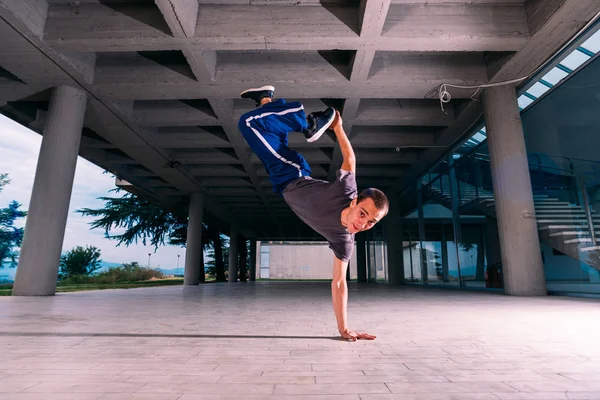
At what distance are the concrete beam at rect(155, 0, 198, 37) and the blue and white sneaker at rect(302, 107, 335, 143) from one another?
384 centimetres

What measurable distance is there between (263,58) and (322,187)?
553 cm

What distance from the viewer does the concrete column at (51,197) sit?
253 inches

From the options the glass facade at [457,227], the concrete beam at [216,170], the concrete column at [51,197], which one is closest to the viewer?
the concrete column at [51,197]

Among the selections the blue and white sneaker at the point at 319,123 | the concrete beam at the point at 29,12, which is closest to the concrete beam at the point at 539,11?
the blue and white sneaker at the point at 319,123

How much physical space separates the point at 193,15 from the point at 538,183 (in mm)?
Answer: 7534

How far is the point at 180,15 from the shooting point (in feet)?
17.5

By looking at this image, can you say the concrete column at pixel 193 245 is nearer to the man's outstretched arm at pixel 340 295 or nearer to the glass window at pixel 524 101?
the glass window at pixel 524 101

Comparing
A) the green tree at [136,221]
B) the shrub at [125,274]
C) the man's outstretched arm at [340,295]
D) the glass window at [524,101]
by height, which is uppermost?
the glass window at [524,101]

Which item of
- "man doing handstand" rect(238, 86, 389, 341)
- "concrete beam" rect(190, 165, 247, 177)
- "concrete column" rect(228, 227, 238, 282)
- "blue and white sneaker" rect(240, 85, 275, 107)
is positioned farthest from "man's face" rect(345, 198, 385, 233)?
"concrete column" rect(228, 227, 238, 282)

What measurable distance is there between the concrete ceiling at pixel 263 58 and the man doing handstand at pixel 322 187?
3393 mm

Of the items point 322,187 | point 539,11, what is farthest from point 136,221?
point 539,11

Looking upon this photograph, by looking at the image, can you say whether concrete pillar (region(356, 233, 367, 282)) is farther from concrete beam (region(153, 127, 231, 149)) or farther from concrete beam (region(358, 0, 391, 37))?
concrete beam (region(358, 0, 391, 37))

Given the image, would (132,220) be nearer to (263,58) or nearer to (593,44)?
(263,58)

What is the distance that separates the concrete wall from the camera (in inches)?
1443
